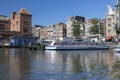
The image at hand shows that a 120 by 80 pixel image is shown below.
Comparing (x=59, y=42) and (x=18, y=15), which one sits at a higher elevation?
(x=18, y=15)

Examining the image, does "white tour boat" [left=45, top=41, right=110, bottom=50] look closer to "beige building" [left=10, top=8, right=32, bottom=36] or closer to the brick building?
the brick building

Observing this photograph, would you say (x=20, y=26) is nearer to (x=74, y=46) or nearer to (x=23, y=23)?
(x=23, y=23)

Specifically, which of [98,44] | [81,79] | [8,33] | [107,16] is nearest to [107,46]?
[98,44]

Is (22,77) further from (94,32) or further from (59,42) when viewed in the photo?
(94,32)

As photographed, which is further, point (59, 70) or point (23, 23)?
point (23, 23)

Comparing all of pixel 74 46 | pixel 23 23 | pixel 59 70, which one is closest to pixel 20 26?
pixel 23 23

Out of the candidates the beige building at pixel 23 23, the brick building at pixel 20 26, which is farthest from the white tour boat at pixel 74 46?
the beige building at pixel 23 23

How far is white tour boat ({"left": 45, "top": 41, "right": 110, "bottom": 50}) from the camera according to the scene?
120 metres

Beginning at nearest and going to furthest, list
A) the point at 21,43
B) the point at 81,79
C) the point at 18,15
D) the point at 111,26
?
the point at 81,79 → the point at 21,43 → the point at 111,26 → the point at 18,15

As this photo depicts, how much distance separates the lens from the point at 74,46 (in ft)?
405

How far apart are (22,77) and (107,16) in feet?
546

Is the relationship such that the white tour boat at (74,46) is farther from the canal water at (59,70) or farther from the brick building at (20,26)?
the brick building at (20,26)

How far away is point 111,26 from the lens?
18338 cm

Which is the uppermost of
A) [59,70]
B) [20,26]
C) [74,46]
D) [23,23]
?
[23,23]
